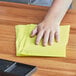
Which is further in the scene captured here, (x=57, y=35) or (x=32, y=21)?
(x=32, y=21)

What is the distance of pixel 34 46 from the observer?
2.72ft

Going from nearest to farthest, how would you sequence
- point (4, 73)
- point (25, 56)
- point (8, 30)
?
1. point (4, 73)
2. point (25, 56)
3. point (8, 30)

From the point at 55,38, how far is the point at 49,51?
0.09 m

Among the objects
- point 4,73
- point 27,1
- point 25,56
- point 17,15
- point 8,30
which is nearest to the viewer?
point 4,73

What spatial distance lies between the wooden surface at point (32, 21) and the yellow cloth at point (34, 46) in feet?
0.05

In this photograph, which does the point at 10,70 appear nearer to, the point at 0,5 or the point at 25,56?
the point at 25,56

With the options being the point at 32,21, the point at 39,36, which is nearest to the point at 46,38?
the point at 39,36

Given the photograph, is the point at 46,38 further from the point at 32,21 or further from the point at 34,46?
the point at 32,21

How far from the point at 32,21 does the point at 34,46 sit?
20cm

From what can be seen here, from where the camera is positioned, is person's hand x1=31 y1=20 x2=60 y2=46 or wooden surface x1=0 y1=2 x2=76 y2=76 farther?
person's hand x1=31 y1=20 x2=60 y2=46

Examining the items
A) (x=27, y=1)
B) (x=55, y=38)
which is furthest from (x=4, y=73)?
(x=27, y=1)

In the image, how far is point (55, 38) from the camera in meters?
0.88

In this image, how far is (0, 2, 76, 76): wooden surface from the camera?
2.38 feet

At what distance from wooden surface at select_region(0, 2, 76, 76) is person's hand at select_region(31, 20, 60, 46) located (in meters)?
0.05
